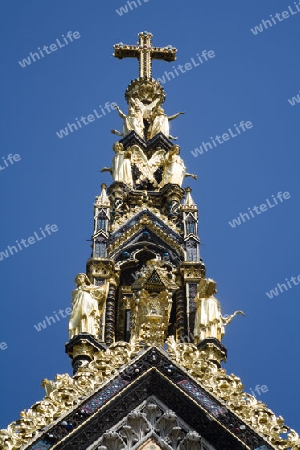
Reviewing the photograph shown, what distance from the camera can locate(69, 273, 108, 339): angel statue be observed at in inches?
1005

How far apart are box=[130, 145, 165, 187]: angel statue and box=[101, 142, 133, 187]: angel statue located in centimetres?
49

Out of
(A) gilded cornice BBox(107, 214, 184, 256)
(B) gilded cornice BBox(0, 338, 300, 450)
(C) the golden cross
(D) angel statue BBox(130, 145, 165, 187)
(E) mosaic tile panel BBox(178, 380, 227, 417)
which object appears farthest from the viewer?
(C) the golden cross

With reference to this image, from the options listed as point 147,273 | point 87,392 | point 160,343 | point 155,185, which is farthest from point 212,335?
point 155,185

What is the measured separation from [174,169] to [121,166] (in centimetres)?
182

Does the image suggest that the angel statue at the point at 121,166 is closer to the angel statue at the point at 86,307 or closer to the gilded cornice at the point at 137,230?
the gilded cornice at the point at 137,230

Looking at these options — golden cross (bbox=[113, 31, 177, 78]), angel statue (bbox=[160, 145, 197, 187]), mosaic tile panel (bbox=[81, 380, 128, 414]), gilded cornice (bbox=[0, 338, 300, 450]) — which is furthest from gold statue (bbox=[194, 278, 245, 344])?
golden cross (bbox=[113, 31, 177, 78])

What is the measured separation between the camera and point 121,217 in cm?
3155

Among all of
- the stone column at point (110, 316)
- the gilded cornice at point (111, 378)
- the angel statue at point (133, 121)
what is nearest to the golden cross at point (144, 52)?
the angel statue at point (133, 121)

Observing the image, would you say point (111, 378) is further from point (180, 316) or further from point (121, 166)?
point (121, 166)

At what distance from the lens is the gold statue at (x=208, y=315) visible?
25.7 metres

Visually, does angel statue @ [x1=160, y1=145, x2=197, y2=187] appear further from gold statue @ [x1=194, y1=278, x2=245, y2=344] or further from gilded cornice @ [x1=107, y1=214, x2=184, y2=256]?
gold statue @ [x1=194, y1=278, x2=245, y2=344]

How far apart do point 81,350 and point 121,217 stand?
7497mm

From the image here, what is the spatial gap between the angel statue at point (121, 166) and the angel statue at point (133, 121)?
1528 millimetres

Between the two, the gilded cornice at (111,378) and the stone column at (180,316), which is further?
the stone column at (180,316)
